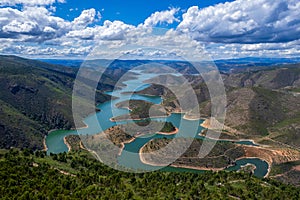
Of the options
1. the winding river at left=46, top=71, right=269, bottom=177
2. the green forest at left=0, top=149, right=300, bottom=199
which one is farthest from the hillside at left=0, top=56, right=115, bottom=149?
the green forest at left=0, top=149, right=300, bottom=199

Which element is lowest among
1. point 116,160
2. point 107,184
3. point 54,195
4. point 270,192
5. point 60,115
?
point 60,115

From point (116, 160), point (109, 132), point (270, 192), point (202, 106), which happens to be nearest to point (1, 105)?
point (109, 132)

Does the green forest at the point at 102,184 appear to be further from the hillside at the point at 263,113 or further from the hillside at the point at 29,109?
the hillside at the point at 263,113

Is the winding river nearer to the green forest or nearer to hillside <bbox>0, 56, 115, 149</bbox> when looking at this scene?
hillside <bbox>0, 56, 115, 149</bbox>

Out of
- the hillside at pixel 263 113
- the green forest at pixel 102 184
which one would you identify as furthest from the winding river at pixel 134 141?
the green forest at pixel 102 184

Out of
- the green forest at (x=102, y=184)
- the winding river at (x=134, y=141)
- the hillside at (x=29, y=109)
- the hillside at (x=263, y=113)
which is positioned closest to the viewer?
the green forest at (x=102, y=184)

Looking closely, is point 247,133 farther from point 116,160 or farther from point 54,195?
point 54,195

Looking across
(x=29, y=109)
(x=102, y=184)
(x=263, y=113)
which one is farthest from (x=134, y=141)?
(x=29, y=109)

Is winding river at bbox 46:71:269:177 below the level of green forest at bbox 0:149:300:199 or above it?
below
